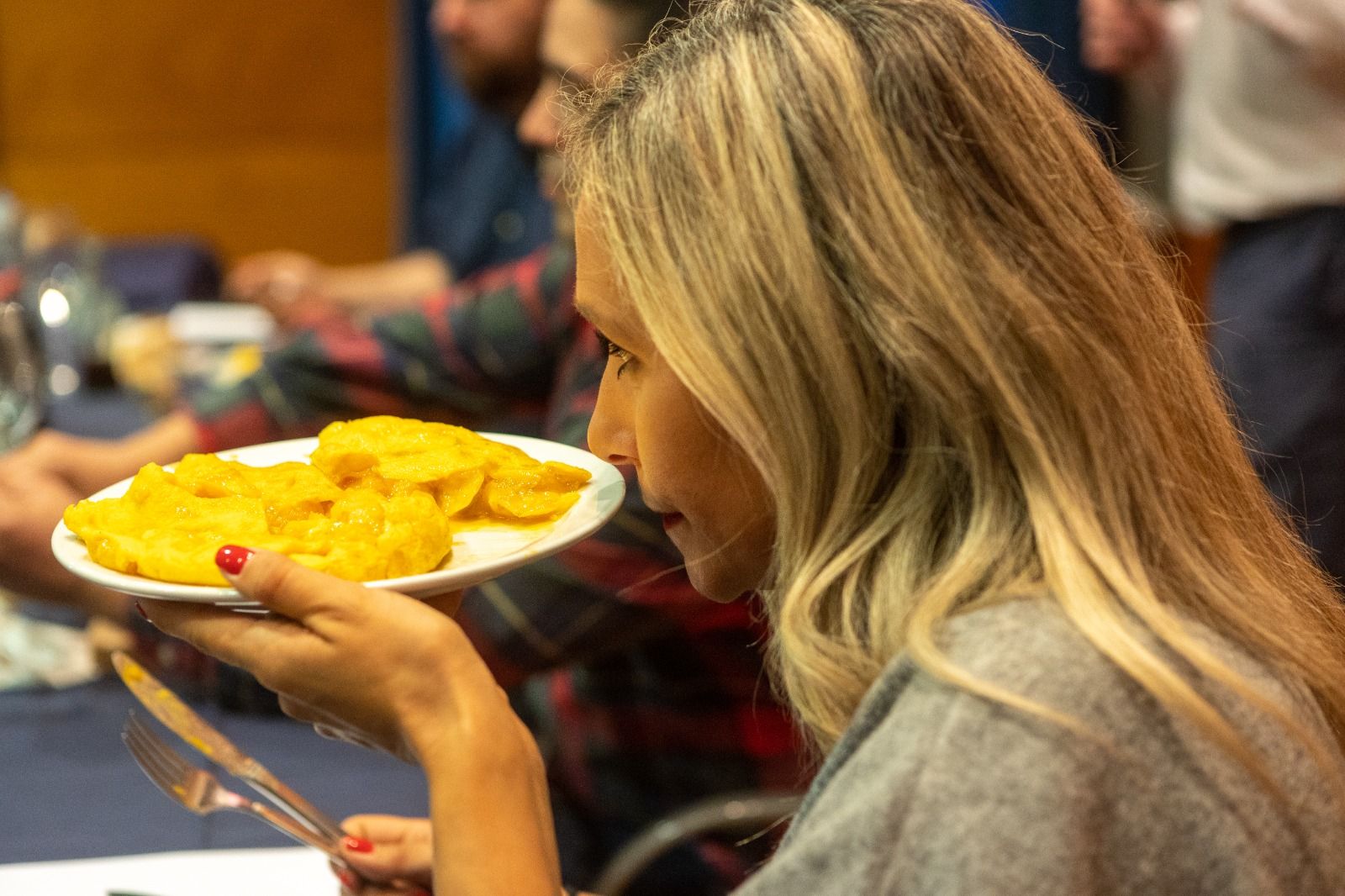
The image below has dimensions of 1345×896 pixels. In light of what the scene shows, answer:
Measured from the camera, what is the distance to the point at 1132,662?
0.68 metres

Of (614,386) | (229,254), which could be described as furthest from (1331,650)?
(229,254)

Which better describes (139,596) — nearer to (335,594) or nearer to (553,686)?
(335,594)

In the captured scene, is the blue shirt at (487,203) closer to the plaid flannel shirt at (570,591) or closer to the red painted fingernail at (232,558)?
the plaid flannel shirt at (570,591)

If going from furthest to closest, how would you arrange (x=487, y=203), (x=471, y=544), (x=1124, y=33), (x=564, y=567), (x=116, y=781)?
(x=487, y=203)
(x=1124, y=33)
(x=564, y=567)
(x=116, y=781)
(x=471, y=544)

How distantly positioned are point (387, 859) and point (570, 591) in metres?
0.41

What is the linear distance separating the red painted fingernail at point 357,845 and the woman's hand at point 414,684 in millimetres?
244

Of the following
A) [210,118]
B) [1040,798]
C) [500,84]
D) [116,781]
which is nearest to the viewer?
[1040,798]

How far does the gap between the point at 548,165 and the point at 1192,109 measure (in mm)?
1153

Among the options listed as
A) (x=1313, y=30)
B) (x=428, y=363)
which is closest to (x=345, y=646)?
(x=428, y=363)

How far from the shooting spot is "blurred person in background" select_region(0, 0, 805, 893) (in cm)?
135

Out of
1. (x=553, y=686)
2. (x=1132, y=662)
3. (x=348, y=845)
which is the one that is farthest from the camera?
(x=553, y=686)

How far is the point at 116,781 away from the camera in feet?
4.02

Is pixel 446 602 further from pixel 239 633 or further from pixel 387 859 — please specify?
pixel 387 859

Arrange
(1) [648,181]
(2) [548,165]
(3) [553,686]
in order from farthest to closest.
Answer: (2) [548,165] → (3) [553,686] → (1) [648,181]
